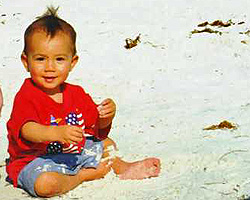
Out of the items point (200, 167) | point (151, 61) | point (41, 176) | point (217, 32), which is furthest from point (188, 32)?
point (41, 176)

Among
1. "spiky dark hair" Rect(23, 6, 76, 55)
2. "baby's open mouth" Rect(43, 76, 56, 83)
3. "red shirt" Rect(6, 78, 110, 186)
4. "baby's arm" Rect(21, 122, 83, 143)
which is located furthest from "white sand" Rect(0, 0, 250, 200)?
"spiky dark hair" Rect(23, 6, 76, 55)

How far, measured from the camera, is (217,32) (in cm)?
532

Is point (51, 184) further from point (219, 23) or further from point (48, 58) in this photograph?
point (219, 23)

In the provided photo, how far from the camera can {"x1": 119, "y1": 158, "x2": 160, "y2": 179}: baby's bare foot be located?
2579mm

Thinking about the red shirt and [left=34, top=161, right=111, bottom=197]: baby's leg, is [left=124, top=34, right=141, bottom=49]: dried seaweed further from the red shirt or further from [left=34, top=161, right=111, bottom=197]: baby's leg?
[left=34, top=161, right=111, bottom=197]: baby's leg

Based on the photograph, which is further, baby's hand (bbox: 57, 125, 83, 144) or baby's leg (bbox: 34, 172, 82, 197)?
baby's leg (bbox: 34, 172, 82, 197)

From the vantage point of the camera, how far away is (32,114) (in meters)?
2.45

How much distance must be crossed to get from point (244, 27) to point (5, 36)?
89.4 inches

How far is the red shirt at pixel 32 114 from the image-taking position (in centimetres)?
246

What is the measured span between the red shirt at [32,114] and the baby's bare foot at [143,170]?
30 centimetres

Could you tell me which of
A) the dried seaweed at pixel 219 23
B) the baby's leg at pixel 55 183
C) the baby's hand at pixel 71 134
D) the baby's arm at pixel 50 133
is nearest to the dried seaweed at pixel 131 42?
the dried seaweed at pixel 219 23

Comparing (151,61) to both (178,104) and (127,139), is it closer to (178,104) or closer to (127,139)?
(178,104)

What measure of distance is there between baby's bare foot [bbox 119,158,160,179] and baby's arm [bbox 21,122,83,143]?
41 centimetres

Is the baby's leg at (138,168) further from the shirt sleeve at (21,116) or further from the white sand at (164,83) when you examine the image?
the shirt sleeve at (21,116)
